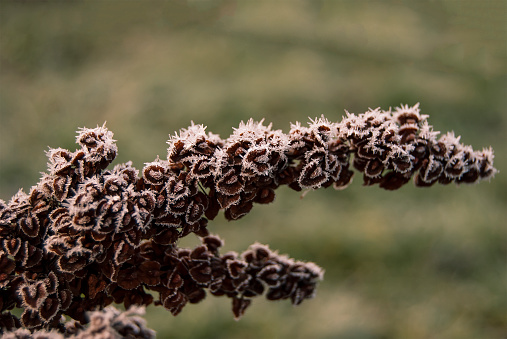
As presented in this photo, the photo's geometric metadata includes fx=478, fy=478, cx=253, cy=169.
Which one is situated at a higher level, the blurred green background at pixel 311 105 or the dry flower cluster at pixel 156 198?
the blurred green background at pixel 311 105

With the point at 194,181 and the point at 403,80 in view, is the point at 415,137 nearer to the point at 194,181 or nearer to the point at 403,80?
the point at 194,181

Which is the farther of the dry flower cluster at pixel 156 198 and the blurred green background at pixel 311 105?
the blurred green background at pixel 311 105

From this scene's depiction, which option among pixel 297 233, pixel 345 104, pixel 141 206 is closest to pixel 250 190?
pixel 141 206

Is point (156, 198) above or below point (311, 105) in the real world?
below

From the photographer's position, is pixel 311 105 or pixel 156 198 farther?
pixel 311 105

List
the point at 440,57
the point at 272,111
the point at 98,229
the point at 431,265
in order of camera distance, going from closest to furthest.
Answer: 1. the point at 98,229
2. the point at 431,265
3. the point at 272,111
4. the point at 440,57
